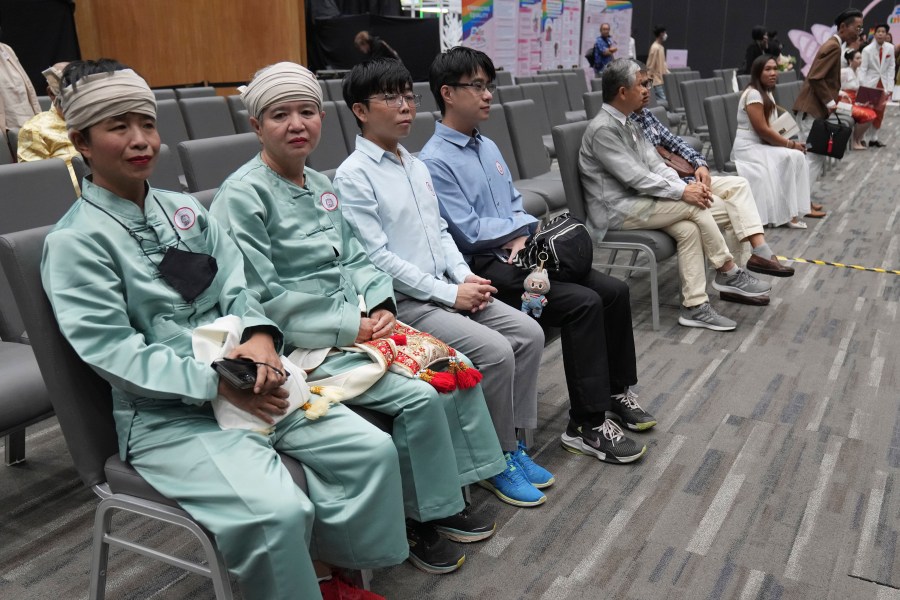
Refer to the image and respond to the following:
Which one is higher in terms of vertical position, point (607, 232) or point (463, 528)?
point (607, 232)

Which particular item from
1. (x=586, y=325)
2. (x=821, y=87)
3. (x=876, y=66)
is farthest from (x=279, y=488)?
(x=876, y=66)

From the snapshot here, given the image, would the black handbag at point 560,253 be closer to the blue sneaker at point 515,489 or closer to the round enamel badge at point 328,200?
the blue sneaker at point 515,489

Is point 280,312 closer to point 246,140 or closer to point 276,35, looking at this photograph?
point 246,140

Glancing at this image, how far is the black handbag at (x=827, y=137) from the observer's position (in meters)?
6.18

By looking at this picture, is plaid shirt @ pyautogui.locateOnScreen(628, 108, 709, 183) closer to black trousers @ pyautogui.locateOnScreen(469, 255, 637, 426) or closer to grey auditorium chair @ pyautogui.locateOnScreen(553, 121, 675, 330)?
grey auditorium chair @ pyautogui.locateOnScreen(553, 121, 675, 330)

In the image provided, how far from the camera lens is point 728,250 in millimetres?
3822

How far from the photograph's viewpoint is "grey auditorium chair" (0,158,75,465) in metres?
1.79

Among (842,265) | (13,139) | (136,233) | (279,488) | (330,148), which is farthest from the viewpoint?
(842,265)

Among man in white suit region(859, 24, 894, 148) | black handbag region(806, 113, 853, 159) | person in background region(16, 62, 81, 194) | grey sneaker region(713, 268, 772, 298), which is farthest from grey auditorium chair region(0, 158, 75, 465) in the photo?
man in white suit region(859, 24, 894, 148)

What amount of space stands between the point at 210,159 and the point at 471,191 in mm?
949

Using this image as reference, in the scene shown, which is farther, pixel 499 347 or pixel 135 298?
pixel 499 347

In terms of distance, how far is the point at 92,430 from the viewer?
58.9 inches

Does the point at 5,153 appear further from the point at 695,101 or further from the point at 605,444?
the point at 695,101

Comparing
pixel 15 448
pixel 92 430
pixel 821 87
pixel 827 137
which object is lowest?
pixel 15 448
